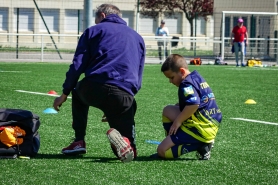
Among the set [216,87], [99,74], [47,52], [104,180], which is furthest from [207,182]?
[47,52]

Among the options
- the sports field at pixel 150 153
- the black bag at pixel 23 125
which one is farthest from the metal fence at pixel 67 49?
the black bag at pixel 23 125

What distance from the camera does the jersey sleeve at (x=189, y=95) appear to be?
5883 millimetres

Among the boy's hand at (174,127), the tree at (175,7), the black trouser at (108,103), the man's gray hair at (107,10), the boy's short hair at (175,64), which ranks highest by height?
the tree at (175,7)

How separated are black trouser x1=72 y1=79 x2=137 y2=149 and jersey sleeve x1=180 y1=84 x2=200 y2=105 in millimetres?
475

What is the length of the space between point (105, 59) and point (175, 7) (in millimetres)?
37993

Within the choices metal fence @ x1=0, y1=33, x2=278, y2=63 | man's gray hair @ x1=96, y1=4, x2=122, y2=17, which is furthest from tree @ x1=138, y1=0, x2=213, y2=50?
man's gray hair @ x1=96, y1=4, x2=122, y2=17

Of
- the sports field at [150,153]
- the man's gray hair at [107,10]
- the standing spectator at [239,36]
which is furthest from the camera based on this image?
the standing spectator at [239,36]

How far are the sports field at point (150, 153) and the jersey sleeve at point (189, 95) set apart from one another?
54cm

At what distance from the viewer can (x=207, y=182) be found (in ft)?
16.7

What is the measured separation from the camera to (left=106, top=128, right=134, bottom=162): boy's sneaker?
5.73 m

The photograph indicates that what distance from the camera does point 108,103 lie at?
593cm

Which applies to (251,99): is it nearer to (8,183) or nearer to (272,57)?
(8,183)

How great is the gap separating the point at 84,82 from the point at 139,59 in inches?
23.0

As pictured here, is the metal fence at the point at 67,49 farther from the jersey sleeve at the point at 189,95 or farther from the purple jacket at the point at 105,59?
the jersey sleeve at the point at 189,95
